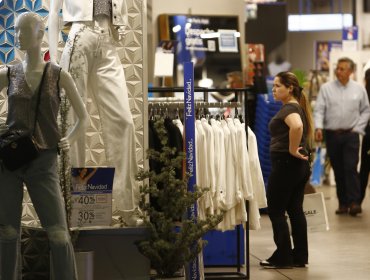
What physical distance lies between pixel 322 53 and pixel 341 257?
10127mm

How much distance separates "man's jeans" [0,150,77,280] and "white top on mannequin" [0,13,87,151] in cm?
18

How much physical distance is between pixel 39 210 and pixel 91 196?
0.73 m

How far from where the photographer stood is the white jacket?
560 cm

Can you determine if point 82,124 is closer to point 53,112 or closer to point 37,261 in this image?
point 53,112

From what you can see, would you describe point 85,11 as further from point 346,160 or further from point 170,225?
point 346,160

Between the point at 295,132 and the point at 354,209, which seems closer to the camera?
the point at 295,132

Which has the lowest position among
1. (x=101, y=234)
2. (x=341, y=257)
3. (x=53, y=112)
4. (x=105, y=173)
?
(x=341, y=257)

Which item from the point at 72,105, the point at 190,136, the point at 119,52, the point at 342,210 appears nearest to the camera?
the point at 72,105

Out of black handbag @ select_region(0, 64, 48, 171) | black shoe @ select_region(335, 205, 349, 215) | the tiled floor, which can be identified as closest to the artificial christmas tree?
black handbag @ select_region(0, 64, 48, 171)

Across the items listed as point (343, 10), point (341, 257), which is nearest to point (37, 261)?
point (341, 257)

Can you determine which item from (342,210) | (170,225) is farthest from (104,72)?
(342,210)

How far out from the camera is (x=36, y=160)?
4.76 meters

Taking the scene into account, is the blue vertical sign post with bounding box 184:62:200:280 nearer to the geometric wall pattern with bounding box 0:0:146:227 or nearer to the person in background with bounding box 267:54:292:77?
the geometric wall pattern with bounding box 0:0:146:227

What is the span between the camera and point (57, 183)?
483cm
